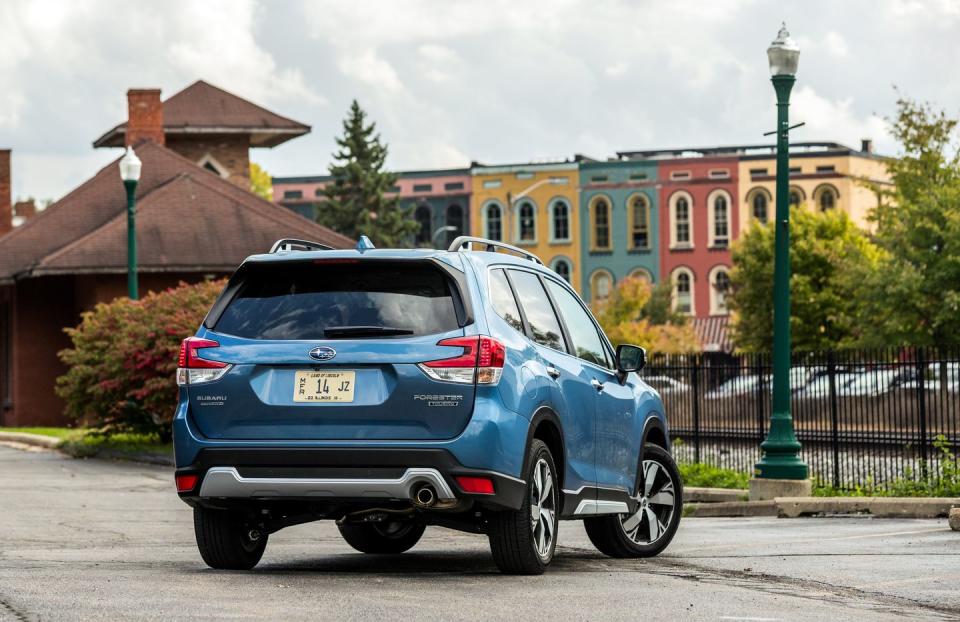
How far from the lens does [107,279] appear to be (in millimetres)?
37969

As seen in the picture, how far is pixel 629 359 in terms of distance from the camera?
10867 millimetres

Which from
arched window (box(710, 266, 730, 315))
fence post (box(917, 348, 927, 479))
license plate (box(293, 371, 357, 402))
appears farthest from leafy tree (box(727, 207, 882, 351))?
license plate (box(293, 371, 357, 402))

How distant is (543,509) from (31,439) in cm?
2364

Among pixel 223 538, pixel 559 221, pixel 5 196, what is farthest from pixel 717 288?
pixel 223 538

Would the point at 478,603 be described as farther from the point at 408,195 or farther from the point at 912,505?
the point at 408,195

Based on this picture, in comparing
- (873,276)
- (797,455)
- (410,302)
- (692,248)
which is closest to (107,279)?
(873,276)

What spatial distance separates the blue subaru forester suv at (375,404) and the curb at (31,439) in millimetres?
20474

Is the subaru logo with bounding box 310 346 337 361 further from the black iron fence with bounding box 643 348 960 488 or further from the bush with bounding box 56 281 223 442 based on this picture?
the bush with bounding box 56 281 223 442

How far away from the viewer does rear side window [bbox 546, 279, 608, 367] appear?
10.5m

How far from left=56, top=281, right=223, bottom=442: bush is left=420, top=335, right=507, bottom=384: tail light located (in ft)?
54.8

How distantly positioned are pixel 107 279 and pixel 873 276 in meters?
20.1

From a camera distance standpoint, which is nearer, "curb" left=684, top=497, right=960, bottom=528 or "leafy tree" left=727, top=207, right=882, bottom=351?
"curb" left=684, top=497, right=960, bottom=528

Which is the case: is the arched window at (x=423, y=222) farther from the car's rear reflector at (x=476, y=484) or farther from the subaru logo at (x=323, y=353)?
the car's rear reflector at (x=476, y=484)

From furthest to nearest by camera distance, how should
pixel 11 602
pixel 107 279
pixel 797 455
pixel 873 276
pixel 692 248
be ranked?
pixel 692 248, pixel 873 276, pixel 107 279, pixel 797 455, pixel 11 602
